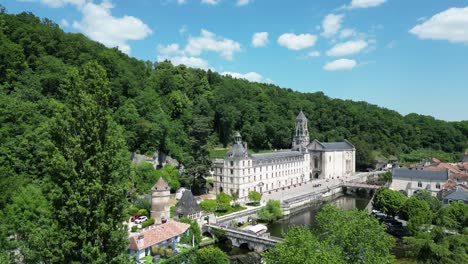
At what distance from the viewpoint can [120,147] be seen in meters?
11.9

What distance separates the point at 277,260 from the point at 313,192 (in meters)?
42.2

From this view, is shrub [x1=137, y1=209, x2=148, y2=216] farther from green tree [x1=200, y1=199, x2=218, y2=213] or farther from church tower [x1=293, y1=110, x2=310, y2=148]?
church tower [x1=293, y1=110, x2=310, y2=148]

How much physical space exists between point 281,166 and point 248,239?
1186 inches

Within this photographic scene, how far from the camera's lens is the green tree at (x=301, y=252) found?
1639 centimetres

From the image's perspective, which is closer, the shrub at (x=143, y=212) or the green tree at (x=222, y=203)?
the shrub at (x=143, y=212)

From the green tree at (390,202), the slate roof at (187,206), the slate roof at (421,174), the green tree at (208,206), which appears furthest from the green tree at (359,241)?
the slate roof at (421,174)

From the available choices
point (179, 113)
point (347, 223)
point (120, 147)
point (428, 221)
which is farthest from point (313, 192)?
point (120, 147)

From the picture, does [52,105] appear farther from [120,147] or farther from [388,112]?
[388,112]

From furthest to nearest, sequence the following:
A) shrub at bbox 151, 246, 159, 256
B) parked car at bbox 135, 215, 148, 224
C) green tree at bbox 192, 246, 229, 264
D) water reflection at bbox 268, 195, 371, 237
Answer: water reflection at bbox 268, 195, 371, 237 → parked car at bbox 135, 215, 148, 224 → shrub at bbox 151, 246, 159, 256 → green tree at bbox 192, 246, 229, 264

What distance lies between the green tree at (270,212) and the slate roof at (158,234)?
1346 centimetres

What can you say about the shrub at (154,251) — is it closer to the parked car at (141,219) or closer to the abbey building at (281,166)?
the parked car at (141,219)

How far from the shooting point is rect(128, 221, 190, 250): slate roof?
93.2 feet

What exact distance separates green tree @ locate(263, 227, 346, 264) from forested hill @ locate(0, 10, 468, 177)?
12.3 m

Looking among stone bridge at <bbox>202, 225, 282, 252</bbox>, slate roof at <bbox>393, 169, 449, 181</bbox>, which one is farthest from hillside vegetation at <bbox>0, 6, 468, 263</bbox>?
slate roof at <bbox>393, 169, 449, 181</bbox>
